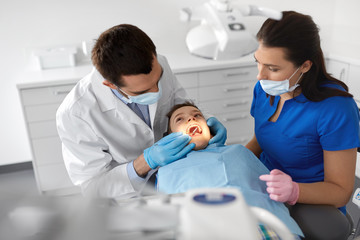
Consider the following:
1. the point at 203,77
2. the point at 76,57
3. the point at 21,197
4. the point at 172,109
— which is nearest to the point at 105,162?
the point at 172,109

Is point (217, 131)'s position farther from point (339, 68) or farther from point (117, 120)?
point (339, 68)

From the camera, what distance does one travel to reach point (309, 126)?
1292mm

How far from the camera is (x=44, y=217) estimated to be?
2.19 feet

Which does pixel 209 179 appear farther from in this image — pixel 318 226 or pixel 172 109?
pixel 172 109

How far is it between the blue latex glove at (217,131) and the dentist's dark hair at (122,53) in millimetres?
523

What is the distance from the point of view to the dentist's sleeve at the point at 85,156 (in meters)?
1.43

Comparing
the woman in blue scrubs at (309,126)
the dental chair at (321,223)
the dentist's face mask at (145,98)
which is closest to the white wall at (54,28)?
the dentist's face mask at (145,98)

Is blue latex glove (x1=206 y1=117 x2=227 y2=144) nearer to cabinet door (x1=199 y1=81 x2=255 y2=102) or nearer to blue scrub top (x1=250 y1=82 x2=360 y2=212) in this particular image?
blue scrub top (x1=250 y1=82 x2=360 y2=212)

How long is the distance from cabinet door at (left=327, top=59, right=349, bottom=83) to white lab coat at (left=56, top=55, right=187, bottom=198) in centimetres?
201

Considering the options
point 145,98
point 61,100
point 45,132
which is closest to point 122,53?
point 145,98

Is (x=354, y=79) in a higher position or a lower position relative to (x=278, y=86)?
lower

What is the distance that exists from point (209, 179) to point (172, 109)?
2.03ft

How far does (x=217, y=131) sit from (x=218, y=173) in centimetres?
46

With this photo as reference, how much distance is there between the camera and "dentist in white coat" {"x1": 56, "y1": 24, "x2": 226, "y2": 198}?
128 cm
